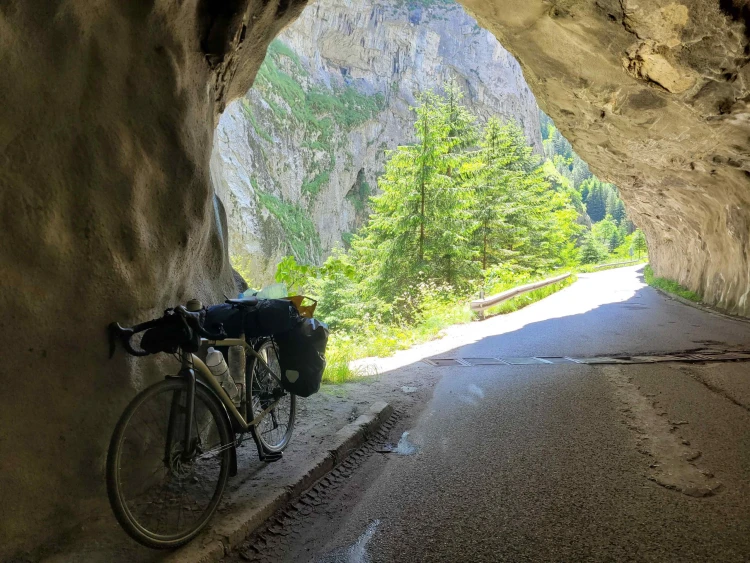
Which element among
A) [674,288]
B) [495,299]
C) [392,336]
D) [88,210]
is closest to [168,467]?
[88,210]

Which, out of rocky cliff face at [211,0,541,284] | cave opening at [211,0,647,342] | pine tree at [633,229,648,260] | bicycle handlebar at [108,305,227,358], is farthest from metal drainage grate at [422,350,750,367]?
pine tree at [633,229,648,260]

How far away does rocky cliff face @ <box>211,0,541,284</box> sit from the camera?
4209cm

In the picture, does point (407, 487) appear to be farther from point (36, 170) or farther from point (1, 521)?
point (36, 170)

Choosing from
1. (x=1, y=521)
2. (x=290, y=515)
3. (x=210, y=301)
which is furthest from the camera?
(x=210, y=301)

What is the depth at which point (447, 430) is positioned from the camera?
4.78m

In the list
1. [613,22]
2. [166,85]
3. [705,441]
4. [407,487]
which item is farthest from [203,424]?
[613,22]

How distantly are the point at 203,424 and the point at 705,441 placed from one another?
3818 mm

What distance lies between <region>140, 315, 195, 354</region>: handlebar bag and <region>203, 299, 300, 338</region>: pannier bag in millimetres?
704

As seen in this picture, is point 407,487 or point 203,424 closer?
point 203,424

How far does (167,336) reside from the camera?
2852 mm

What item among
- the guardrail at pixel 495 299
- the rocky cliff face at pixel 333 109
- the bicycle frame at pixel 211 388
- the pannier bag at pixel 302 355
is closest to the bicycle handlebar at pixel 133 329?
the bicycle frame at pixel 211 388

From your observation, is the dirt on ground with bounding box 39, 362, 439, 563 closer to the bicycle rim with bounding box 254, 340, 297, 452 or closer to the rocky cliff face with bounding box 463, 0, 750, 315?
the bicycle rim with bounding box 254, 340, 297, 452

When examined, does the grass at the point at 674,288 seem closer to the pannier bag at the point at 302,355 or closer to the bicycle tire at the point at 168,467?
the pannier bag at the point at 302,355

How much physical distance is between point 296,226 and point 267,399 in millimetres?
43743
